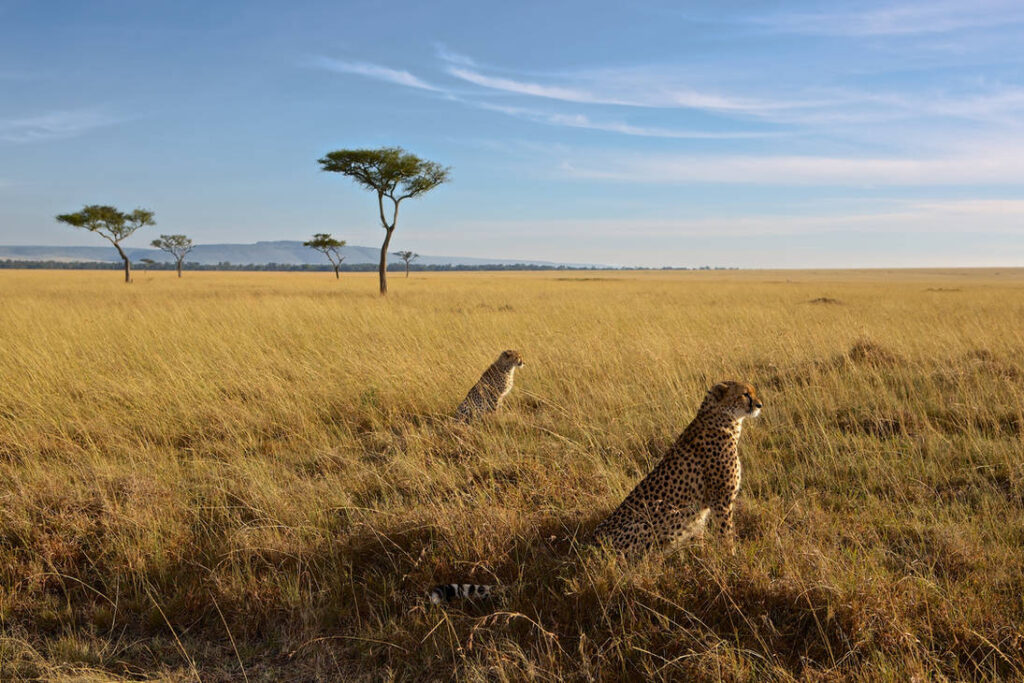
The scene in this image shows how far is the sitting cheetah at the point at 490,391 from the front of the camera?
17.6 feet

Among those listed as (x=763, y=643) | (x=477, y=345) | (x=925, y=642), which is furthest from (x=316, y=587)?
(x=477, y=345)

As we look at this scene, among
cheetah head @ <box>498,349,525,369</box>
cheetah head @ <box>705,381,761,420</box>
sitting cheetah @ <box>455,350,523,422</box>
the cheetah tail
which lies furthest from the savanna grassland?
cheetah head @ <box>705,381,761,420</box>

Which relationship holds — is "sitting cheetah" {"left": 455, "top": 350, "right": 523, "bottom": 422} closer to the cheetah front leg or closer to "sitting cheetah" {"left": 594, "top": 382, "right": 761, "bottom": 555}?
"sitting cheetah" {"left": 594, "top": 382, "right": 761, "bottom": 555}

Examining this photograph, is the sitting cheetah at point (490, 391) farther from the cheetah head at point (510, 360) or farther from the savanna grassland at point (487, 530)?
the savanna grassland at point (487, 530)

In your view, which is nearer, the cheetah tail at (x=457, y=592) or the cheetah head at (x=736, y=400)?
the cheetah tail at (x=457, y=592)

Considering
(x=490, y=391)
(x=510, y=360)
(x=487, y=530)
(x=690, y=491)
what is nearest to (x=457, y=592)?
(x=487, y=530)

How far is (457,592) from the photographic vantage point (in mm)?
2682

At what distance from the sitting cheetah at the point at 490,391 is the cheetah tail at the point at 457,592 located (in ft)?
8.30

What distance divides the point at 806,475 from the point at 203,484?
390 cm

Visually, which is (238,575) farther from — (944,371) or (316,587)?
(944,371)

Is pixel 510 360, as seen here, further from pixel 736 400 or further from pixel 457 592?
pixel 457 592

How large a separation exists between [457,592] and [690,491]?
120 centimetres

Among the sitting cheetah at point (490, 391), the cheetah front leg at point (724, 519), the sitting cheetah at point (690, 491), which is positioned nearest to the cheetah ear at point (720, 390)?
the sitting cheetah at point (690, 491)

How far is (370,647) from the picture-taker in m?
2.58
